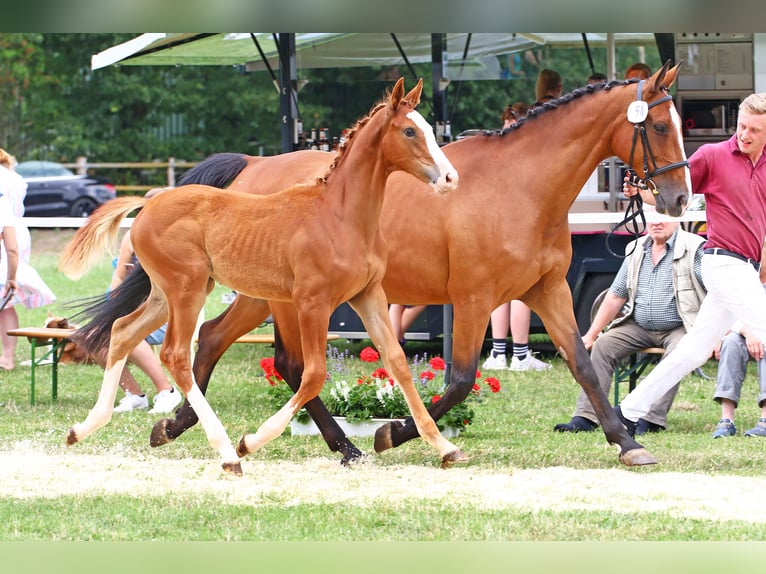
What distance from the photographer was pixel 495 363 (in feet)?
33.4

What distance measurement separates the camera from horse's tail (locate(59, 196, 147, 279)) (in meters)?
6.43

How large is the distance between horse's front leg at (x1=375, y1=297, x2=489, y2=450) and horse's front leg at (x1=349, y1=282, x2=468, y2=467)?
1.05 ft

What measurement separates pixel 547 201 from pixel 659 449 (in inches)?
60.8

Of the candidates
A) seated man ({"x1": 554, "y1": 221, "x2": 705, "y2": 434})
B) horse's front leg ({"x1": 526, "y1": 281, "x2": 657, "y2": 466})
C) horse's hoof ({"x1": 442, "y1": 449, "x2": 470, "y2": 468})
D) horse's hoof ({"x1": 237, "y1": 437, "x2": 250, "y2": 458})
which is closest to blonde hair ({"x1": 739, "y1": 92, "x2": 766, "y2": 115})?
horse's front leg ({"x1": 526, "y1": 281, "x2": 657, "y2": 466})

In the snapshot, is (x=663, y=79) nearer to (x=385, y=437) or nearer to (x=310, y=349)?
(x=310, y=349)

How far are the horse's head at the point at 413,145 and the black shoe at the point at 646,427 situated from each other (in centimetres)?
253

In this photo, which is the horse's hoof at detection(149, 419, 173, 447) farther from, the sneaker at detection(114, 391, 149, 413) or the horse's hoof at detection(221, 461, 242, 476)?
A: the sneaker at detection(114, 391, 149, 413)

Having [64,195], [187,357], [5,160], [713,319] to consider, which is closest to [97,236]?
[187,357]

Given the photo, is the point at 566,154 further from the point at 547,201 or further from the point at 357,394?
the point at 357,394

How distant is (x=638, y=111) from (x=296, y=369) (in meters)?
2.27

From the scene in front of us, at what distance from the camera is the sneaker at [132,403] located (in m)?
8.16

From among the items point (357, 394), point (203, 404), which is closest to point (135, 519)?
point (203, 404)

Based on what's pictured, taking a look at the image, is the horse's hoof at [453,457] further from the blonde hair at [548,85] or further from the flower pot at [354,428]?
the blonde hair at [548,85]

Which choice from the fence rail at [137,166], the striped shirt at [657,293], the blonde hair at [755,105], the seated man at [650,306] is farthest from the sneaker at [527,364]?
the fence rail at [137,166]
